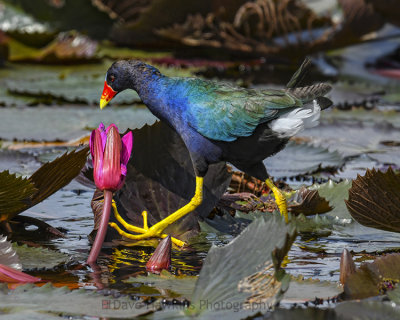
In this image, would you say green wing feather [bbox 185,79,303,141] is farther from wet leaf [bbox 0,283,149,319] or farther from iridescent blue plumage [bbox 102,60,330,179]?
wet leaf [bbox 0,283,149,319]

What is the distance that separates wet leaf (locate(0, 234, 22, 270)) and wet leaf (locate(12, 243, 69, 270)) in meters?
0.04

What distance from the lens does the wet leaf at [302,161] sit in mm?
1997

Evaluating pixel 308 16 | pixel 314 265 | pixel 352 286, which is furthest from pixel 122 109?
pixel 352 286

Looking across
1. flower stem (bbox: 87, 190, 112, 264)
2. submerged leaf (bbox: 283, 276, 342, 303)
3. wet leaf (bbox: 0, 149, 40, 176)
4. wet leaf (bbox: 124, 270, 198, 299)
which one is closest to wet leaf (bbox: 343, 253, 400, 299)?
submerged leaf (bbox: 283, 276, 342, 303)

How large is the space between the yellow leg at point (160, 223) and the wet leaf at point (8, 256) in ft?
0.88

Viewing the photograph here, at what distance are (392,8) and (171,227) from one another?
7.56 feet

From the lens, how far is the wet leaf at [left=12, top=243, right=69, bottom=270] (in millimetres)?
1234

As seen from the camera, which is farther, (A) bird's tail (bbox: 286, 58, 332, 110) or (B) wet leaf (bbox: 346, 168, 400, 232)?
(A) bird's tail (bbox: 286, 58, 332, 110)

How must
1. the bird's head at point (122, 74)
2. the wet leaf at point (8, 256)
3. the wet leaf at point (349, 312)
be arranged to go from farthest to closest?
the bird's head at point (122, 74) < the wet leaf at point (8, 256) < the wet leaf at point (349, 312)

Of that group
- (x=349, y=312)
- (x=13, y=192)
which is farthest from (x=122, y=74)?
(x=349, y=312)

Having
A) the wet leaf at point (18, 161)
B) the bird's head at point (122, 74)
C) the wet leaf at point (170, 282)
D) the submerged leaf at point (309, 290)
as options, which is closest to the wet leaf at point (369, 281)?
the submerged leaf at point (309, 290)

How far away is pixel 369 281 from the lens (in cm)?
110

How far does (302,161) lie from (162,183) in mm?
665

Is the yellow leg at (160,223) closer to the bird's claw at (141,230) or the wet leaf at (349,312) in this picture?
the bird's claw at (141,230)
